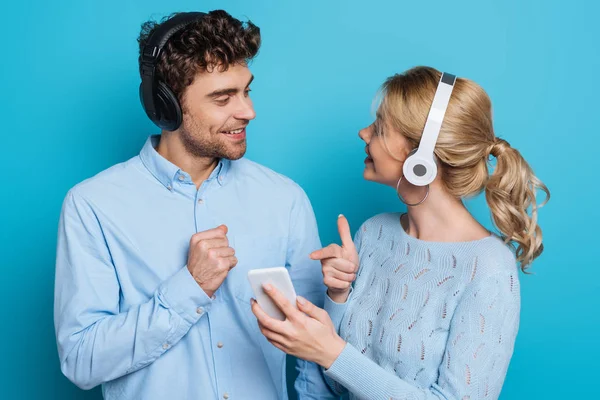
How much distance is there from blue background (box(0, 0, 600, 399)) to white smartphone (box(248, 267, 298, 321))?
1.14 metres

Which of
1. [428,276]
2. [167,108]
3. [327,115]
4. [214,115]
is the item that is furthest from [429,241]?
[327,115]

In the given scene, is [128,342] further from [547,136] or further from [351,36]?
[547,136]

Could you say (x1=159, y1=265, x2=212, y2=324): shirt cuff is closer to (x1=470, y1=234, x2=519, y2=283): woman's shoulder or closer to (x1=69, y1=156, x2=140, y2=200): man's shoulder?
(x1=69, y1=156, x2=140, y2=200): man's shoulder

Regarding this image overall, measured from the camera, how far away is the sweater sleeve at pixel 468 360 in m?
1.70

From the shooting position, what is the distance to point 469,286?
1.77 metres

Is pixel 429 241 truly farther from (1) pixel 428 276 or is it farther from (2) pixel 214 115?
(2) pixel 214 115

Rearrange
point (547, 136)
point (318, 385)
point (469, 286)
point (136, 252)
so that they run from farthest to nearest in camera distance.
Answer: point (547, 136) → point (318, 385) → point (136, 252) → point (469, 286)

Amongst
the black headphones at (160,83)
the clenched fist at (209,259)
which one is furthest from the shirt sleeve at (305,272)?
the black headphones at (160,83)

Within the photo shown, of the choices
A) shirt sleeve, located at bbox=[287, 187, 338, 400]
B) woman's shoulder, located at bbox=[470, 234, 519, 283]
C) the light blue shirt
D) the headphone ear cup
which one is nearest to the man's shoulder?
the light blue shirt

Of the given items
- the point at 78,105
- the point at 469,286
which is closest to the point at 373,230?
the point at 469,286

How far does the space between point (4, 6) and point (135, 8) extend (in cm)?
52

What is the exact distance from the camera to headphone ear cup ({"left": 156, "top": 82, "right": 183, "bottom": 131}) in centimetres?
197

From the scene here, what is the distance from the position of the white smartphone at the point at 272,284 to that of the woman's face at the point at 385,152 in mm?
496

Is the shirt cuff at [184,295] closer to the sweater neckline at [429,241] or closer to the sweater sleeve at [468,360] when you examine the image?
the sweater sleeve at [468,360]
